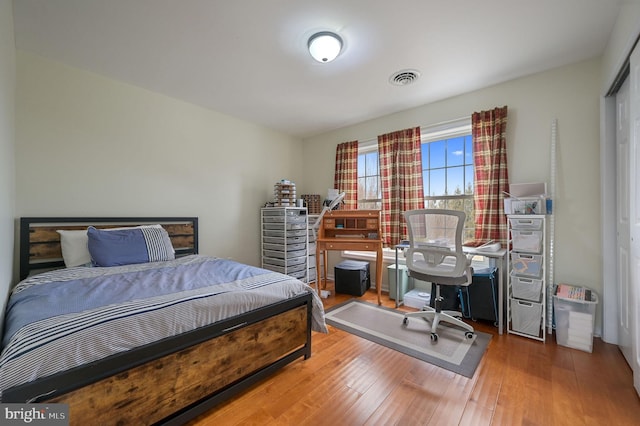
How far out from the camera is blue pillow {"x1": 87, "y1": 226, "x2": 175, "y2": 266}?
2.19 m

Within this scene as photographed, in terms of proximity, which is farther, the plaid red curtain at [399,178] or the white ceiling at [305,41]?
the plaid red curtain at [399,178]

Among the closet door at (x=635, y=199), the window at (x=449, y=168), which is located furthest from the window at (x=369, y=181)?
the closet door at (x=635, y=199)

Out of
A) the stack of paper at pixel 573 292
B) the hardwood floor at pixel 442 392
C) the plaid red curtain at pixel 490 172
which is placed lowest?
the hardwood floor at pixel 442 392

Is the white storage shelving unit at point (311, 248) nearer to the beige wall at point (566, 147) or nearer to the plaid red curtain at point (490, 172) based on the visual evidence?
the plaid red curtain at point (490, 172)

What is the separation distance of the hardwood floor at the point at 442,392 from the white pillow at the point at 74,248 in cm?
181

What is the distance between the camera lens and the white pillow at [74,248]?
221 cm

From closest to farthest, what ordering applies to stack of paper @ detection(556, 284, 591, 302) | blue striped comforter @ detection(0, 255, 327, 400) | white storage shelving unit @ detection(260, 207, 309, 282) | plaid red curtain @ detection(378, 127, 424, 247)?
blue striped comforter @ detection(0, 255, 327, 400)
stack of paper @ detection(556, 284, 591, 302)
plaid red curtain @ detection(378, 127, 424, 247)
white storage shelving unit @ detection(260, 207, 309, 282)

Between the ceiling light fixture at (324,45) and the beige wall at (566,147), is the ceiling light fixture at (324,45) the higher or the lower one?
the higher one

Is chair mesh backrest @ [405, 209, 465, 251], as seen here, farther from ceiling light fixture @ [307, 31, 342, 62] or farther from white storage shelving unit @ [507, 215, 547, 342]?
ceiling light fixture @ [307, 31, 342, 62]

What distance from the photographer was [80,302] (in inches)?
54.3

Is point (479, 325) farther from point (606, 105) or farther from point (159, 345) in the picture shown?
point (159, 345)

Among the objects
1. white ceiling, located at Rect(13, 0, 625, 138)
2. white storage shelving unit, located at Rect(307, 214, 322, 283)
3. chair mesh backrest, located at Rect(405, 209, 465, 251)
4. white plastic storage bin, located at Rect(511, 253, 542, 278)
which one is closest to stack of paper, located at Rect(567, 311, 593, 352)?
white plastic storage bin, located at Rect(511, 253, 542, 278)

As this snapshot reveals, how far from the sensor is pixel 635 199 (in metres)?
1.50

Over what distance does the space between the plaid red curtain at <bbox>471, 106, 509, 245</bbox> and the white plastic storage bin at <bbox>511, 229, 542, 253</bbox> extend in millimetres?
384
